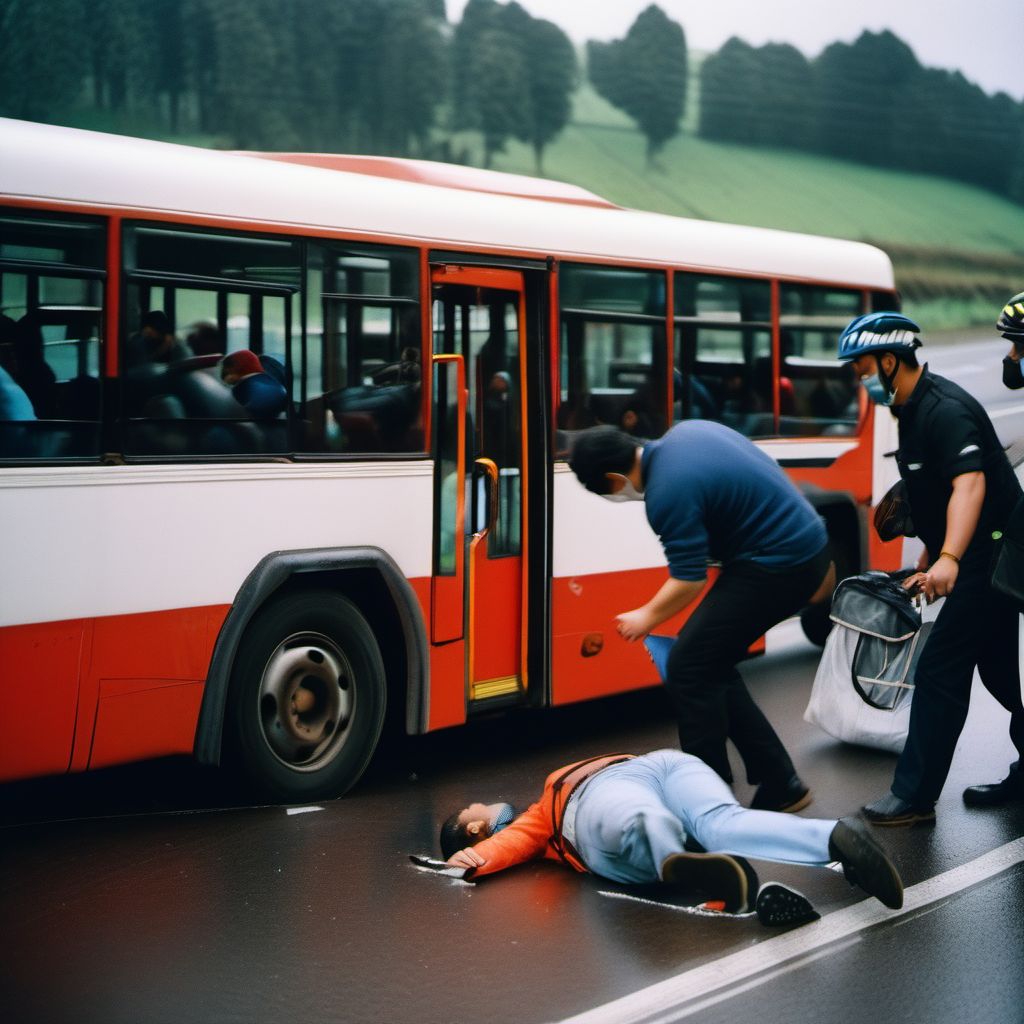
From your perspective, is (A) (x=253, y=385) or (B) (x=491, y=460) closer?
(A) (x=253, y=385)

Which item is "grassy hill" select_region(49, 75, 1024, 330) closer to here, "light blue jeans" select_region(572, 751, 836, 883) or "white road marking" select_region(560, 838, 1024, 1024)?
"white road marking" select_region(560, 838, 1024, 1024)

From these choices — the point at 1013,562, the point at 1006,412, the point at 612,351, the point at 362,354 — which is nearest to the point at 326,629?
the point at 362,354

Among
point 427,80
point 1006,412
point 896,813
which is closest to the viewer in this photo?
point 896,813

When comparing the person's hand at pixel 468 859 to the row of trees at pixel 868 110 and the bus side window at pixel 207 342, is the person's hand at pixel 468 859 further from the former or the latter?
the row of trees at pixel 868 110

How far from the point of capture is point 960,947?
5.08 m

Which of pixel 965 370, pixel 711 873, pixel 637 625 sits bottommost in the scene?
pixel 711 873

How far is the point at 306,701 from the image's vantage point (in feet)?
23.4

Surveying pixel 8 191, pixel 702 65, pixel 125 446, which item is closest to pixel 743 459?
pixel 125 446

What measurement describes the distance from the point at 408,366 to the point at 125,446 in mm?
1600

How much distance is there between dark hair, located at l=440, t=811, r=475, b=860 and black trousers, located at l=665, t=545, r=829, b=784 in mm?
968

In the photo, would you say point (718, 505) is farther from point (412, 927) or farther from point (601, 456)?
point (412, 927)

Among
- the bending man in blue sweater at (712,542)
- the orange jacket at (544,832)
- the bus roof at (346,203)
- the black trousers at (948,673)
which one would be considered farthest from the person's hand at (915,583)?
the bus roof at (346,203)

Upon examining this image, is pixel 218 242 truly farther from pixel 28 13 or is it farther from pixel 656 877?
pixel 28 13

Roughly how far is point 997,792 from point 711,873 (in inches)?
90.4
